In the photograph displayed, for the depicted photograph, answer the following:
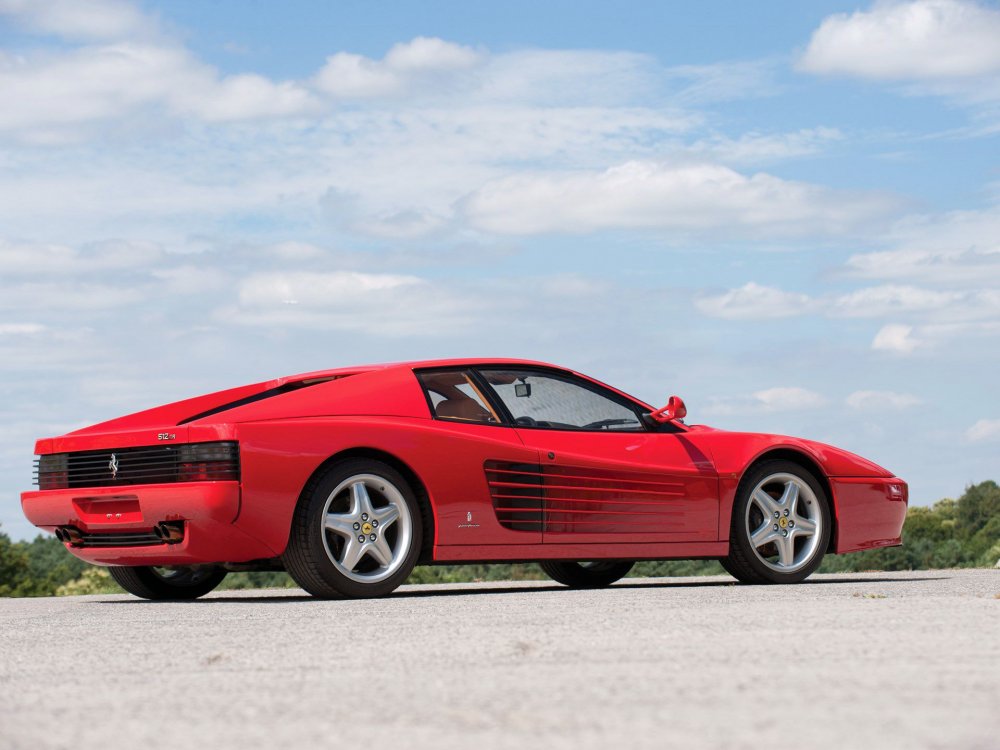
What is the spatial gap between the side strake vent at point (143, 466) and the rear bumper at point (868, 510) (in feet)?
13.7

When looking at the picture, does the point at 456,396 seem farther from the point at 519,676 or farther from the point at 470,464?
the point at 519,676

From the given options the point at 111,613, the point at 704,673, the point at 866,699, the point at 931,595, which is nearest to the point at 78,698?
the point at 704,673

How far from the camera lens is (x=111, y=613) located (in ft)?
25.6

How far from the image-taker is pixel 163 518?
26.1 ft

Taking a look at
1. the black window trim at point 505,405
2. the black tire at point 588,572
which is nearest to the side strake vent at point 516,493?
the black window trim at point 505,405

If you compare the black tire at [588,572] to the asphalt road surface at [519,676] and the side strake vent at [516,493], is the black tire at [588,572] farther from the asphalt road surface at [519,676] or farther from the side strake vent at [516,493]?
the asphalt road surface at [519,676]

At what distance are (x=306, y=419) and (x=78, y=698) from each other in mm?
3882

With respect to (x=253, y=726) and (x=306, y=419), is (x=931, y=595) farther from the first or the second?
(x=253, y=726)

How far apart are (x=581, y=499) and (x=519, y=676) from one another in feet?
14.7

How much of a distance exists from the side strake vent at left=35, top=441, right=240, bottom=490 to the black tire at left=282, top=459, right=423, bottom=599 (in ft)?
1.54

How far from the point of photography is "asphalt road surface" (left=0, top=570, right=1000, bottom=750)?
11.2ft

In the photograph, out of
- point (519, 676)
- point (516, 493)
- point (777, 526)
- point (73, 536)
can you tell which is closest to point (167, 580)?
point (73, 536)

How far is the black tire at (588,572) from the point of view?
411 inches

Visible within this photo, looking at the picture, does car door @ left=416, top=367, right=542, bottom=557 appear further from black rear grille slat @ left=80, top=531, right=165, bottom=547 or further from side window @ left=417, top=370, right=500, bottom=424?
black rear grille slat @ left=80, top=531, right=165, bottom=547
